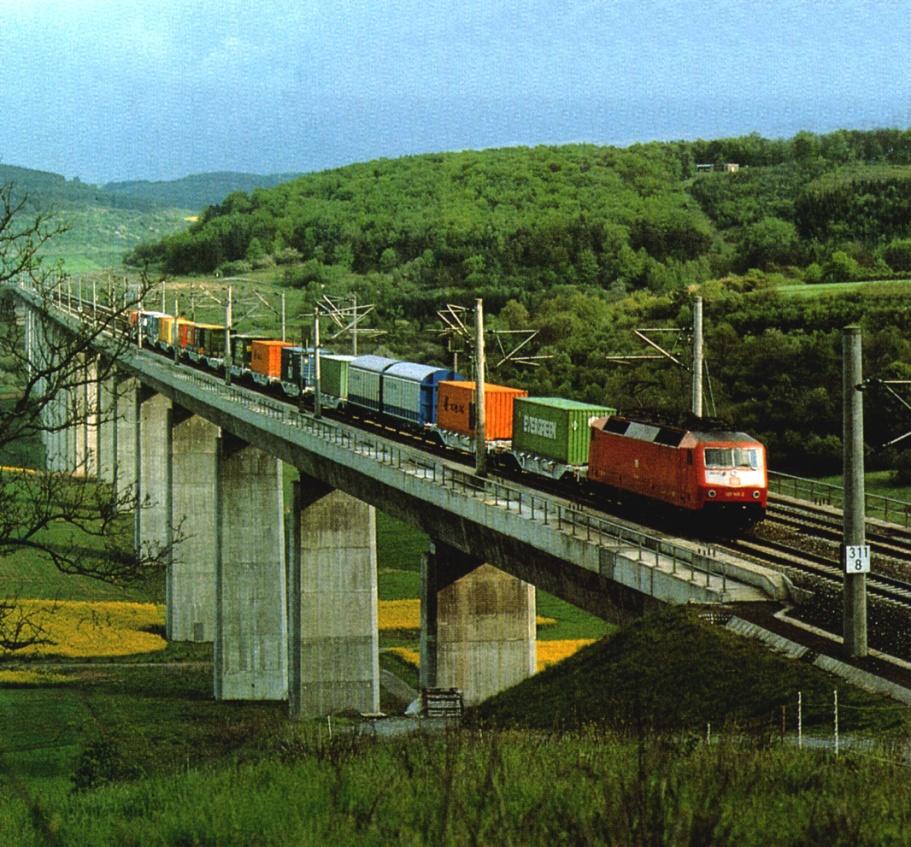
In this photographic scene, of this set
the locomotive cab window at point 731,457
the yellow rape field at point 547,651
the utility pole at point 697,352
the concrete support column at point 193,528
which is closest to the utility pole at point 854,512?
the locomotive cab window at point 731,457

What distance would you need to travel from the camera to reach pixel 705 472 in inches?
1492

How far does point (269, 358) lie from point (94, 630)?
20.2 metres

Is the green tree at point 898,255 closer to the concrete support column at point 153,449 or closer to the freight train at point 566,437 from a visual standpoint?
the concrete support column at point 153,449

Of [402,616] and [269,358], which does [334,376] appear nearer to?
[402,616]

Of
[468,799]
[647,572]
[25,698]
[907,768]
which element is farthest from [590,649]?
[25,698]

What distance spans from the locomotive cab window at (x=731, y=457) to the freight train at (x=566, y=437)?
0.02 m

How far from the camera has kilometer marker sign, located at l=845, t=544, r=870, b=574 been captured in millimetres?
26453

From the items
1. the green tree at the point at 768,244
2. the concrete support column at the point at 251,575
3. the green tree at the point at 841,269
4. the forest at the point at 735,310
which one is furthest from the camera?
the green tree at the point at 768,244

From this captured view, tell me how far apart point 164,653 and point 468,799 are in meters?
71.0

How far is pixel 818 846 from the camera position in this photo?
12.9m

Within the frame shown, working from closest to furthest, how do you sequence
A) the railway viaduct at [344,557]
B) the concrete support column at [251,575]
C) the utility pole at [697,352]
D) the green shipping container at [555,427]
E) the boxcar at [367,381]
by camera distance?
the railway viaduct at [344,557] < the utility pole at [697,352] < the green shipping container at [555,427] < the boxcar at [367,381] < the concrete support column at [251,575]

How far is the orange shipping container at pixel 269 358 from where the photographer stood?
94000 millimetres

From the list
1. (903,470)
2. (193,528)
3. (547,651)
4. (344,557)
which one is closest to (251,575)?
(344,557)

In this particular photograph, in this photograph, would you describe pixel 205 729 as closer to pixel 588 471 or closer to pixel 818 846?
pixel 588 471
